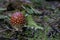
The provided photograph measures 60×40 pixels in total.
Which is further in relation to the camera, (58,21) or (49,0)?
(49,0)

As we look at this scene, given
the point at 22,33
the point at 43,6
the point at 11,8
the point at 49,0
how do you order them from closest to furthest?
the point at 22,33, the point at 11,8, the point at 43,6, the point at 49,0

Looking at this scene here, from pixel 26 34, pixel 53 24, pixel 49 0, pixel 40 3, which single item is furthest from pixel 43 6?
pixel 26 34

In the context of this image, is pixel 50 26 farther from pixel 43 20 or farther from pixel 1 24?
pixel 1 24

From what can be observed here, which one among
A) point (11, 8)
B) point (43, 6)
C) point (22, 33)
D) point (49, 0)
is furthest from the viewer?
point (49, 0)

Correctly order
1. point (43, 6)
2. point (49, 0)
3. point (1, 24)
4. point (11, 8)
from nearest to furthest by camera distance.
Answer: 1. point (1, 24)
2. point (11, 8)
3. point (43, 6)
4. point (49, 0)

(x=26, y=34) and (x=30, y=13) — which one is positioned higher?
(x=30, y=13)

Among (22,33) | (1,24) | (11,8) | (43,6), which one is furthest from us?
(43,6)

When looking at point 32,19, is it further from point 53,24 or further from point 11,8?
point 11,8

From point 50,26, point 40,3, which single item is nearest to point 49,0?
point 40,3

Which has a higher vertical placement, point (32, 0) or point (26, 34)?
point (32, 0)
